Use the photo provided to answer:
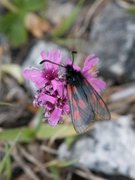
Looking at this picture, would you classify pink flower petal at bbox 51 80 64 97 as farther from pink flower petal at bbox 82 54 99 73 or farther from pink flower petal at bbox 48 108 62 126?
pink flower petal at bbox 82 54 99 73

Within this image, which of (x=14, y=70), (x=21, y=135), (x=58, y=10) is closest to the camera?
(x=21, y=135)

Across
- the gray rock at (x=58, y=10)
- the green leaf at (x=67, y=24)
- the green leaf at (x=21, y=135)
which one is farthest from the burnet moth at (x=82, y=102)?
the gray rock at (x=58, y=10)

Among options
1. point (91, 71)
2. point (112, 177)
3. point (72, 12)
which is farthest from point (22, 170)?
point (72, 12)

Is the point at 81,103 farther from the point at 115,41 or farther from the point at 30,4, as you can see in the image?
the point at 30,4

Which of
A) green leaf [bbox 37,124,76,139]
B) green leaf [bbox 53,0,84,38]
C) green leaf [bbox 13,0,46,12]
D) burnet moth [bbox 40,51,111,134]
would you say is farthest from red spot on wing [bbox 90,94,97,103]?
green leaf [bbox 13,0,46,12]

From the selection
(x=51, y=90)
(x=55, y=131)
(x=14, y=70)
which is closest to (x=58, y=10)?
(x=14, y=70)

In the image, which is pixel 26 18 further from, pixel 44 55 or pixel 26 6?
pixel 44 55
